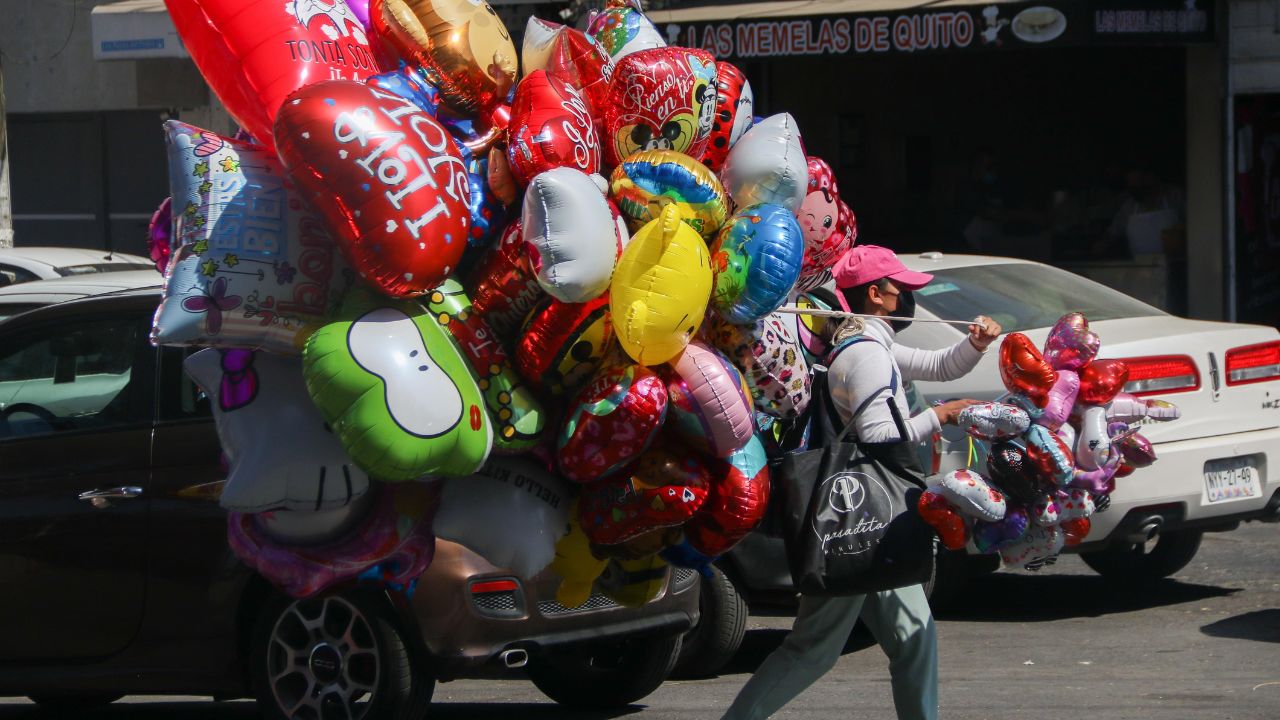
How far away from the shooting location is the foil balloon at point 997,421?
A: 4324 millimetres

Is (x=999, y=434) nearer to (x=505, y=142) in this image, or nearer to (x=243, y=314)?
(x=505, y=142)

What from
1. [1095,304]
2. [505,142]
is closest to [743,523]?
[505,142]

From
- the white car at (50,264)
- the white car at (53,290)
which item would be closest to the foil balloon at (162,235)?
the white car at (53,290)

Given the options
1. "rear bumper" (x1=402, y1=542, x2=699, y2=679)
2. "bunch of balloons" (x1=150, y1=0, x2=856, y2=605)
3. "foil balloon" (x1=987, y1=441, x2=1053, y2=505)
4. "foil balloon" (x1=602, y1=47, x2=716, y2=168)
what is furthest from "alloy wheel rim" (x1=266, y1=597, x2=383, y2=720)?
"foil balloon" (x1=987, y1=441, x2=1053, y2=505)

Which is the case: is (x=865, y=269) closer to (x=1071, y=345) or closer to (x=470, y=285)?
(x=1071, y=345)

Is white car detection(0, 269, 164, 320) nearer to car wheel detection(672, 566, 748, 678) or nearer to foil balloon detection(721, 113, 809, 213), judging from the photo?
car wheel detection(672, 566, 748, 678)

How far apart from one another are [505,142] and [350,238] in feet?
1.65

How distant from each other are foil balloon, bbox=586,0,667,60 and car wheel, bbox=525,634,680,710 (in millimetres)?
2623

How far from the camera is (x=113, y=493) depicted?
5.74 m

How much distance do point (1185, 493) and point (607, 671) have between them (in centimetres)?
272

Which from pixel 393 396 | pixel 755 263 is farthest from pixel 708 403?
pixel 393 396

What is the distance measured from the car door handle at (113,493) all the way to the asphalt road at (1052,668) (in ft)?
4.70

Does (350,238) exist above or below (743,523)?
above

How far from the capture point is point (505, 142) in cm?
397
